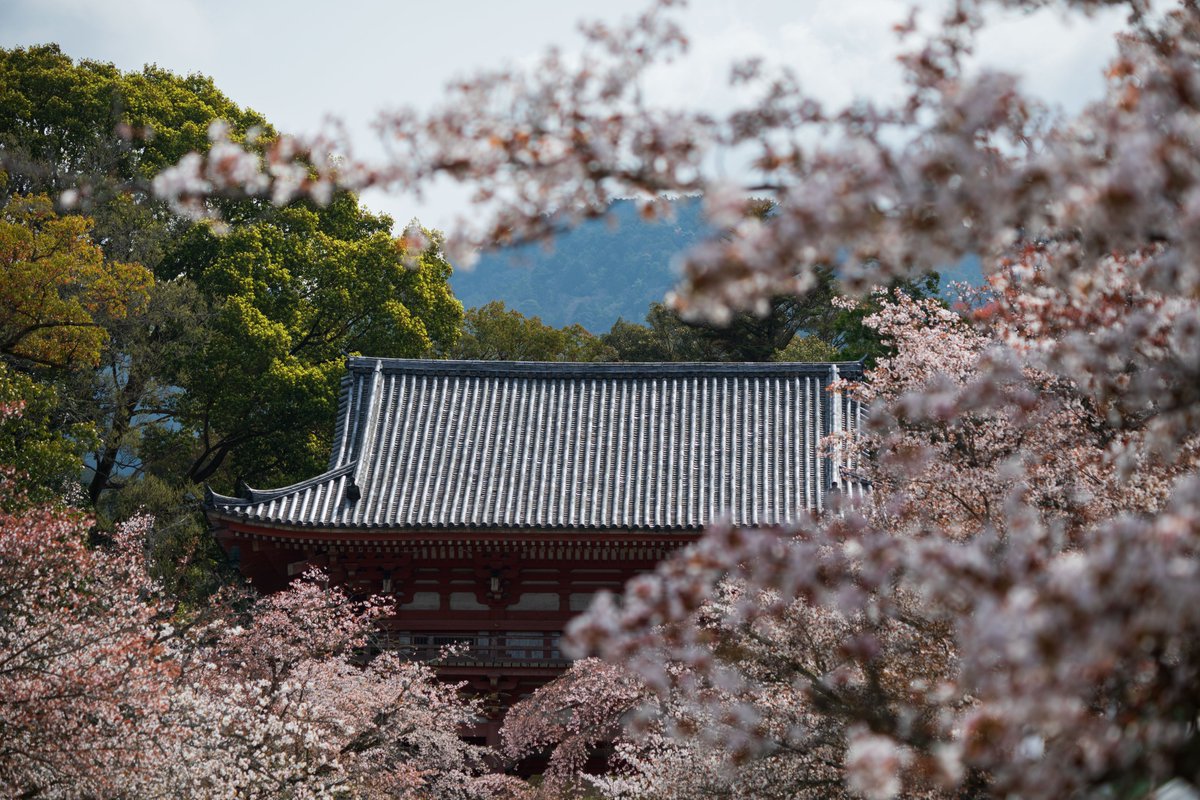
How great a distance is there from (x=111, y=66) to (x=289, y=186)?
94.9 ft

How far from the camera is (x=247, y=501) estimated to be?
18391mm

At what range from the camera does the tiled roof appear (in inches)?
758

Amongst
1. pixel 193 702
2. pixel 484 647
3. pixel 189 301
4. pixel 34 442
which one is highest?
pixel 189 301

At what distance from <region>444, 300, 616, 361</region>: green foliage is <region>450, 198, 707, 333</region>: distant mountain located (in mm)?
92701

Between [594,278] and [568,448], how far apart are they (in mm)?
119382

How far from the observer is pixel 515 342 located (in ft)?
122

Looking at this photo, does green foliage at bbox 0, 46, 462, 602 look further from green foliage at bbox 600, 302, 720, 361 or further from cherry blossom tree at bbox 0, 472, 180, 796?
cherry blossom tree at bbox 0, 472, 180, 796

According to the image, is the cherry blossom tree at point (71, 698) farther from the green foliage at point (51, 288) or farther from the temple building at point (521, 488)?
the green foliage at point (51, 288)

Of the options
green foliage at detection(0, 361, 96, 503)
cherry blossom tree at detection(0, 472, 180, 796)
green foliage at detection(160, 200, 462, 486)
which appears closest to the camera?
cherry blossom tree at detection(0, 472, 180, 796)

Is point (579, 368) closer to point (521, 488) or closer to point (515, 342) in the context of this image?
point (521, 488)

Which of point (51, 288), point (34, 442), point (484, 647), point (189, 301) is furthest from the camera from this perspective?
point (189, 301)

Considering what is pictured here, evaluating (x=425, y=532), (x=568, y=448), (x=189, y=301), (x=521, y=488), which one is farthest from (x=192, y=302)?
(x=425, y=532)

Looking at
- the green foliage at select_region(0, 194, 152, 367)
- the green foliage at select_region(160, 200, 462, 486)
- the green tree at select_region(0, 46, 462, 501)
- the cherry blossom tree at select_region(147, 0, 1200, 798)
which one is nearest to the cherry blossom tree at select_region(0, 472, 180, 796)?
the cherry blossom tree at select_region(147, 0, 1200, 798)

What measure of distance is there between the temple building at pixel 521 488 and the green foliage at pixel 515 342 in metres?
13.9
